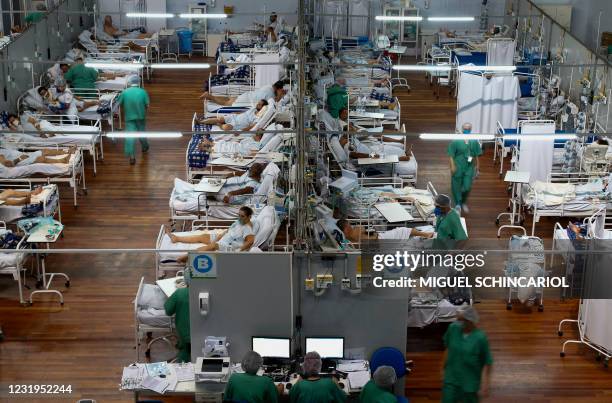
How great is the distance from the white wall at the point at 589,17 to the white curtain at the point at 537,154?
7.50 metres

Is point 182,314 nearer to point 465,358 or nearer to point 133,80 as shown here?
point 465,358

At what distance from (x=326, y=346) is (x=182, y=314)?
4.78ft

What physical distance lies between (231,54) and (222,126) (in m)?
4.71

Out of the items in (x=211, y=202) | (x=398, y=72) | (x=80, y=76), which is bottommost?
(x=211, y=202)

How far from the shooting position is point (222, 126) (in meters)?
15.7

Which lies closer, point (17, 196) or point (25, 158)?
point (17, 196)

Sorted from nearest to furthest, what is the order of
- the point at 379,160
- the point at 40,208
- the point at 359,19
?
the point at 40,208 → the point at 379,160 → the point at 359,19

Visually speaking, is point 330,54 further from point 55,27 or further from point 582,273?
point 582,273

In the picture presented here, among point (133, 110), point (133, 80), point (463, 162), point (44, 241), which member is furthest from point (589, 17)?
point (44, 241)

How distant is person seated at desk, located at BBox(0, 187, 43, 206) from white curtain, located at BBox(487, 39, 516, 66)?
862 cm

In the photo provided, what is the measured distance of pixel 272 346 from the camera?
966 centimetres

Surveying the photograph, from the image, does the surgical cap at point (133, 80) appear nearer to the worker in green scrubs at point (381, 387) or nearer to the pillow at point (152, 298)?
the pillow at point (152, 298)

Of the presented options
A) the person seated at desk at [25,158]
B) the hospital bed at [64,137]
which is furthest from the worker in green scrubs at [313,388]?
the person seated at desk at [25,158]

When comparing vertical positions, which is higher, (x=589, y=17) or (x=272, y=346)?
(x=589, y=17)
